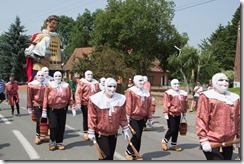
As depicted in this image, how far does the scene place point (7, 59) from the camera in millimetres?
41969

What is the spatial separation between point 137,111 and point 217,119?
2.55 m

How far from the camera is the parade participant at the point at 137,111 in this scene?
24.1 feet

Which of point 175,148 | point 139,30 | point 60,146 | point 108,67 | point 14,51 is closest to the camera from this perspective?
point 60,146

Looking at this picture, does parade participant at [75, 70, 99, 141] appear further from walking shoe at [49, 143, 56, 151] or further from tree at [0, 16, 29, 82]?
tree at [0, 16, 29, 82]

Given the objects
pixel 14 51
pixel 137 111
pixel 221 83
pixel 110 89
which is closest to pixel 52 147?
pixel 137 111

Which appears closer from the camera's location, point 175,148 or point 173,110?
point 173,110

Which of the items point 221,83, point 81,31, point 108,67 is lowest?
point 221,83

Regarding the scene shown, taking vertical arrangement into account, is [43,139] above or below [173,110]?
below

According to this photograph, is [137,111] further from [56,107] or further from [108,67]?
[108,67]

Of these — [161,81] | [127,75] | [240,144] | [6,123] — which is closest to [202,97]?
[240,144]

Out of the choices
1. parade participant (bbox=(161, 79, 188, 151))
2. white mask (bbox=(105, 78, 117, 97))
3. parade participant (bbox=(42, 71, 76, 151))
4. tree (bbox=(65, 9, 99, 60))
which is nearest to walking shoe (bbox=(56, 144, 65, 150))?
parade participant (bbox=(42, 71, 76, 151))

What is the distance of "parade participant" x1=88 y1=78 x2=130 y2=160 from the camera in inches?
225

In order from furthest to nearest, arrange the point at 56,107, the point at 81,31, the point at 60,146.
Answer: the point at 81,31, the point at 60,146, the point at 56,107

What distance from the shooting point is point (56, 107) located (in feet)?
26.5
